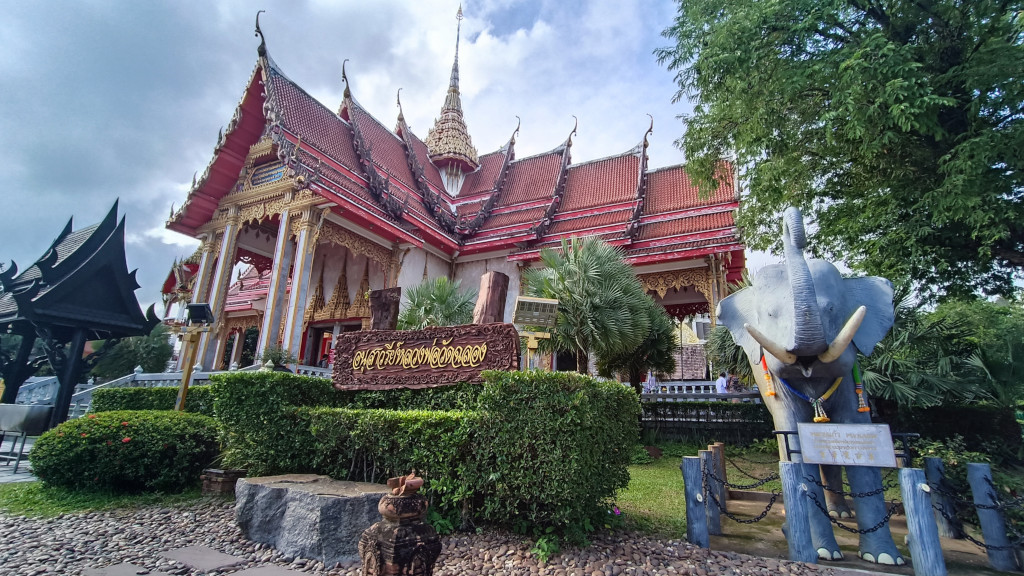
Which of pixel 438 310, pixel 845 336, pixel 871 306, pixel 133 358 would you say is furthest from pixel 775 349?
pixel 133 358

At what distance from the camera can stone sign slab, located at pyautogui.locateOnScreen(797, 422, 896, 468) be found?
3.51 metres

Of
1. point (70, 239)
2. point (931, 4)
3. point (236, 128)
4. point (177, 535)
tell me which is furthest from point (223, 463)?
point (236, 128)

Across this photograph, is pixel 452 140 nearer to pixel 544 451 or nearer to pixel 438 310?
pixel 438 310

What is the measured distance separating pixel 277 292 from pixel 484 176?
1081 cm

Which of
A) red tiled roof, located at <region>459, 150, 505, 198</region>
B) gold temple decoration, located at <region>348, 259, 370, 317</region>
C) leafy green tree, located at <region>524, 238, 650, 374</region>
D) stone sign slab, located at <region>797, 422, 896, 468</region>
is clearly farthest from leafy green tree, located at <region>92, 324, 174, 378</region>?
stone sign slab, located at <region>797, 422, 896, 468</region>

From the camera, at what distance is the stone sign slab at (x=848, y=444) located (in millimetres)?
3512

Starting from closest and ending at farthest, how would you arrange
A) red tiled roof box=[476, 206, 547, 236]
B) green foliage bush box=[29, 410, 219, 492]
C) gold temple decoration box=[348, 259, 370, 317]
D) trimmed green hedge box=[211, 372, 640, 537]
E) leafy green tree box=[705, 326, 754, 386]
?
trimmed green hedge box=[211, 372, 640, 537]
green foliage bush box=[29, 410, 219, 492]
leafy green tree box=[705, 326, 754, 386]
gold temple decoration box=[348, 259, 370, 317]
red tiled roof box=[476, 206, 547, 236]

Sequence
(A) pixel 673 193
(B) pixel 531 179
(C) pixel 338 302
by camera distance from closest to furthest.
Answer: (C) pixel 338 302, (A) pixel 673 193, (B) pixel 531 179

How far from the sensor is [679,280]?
1416 centimetres

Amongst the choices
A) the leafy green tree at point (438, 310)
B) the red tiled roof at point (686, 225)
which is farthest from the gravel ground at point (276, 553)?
the red tiled roof at point (686, 225)

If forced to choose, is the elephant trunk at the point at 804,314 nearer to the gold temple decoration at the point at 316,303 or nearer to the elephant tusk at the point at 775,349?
the elephant tusk at the point at 775,349

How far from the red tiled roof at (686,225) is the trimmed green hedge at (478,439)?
417 inches

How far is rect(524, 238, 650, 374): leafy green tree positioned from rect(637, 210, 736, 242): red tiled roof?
5894mm

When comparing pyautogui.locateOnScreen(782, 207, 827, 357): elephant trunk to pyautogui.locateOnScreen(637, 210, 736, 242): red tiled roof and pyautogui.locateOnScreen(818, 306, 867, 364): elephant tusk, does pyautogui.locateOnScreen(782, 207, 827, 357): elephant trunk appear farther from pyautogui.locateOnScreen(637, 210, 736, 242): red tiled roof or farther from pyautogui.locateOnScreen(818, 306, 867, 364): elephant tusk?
pyautogui.locateOnScreen(637, 210, 736, 242): red tiled roof
